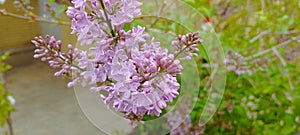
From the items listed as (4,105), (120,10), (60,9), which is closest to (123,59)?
(120,10)

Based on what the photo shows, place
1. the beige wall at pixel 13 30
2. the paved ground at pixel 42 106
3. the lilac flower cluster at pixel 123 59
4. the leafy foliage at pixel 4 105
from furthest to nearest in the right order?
the leafy foliage at pixel 4 105 < the paved ground at pixel 42 106 < the beige wall at pixel 13 30 < the lilac flower cluster at pixel 123 59

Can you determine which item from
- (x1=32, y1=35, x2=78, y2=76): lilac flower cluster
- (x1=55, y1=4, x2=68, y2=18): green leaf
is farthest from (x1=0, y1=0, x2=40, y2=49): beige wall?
(x1=32, y1=35, x2=78, y2=76): lilac flower cluster

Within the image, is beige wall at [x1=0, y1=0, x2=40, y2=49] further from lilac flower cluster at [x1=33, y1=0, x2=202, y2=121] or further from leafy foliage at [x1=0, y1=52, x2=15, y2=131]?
lilac flower cluster at [x1=33, y1=0, x2=202, y2=121]

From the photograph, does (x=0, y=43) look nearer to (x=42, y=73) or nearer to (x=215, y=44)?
(x=42, y=73)

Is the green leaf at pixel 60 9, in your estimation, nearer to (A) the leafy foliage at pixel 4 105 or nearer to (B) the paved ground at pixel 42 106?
(B) the paved ground at pixel 42 106

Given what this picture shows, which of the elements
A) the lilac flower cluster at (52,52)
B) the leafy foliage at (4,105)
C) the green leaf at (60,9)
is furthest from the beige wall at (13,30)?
the lilac flower cluster at (52,52)
